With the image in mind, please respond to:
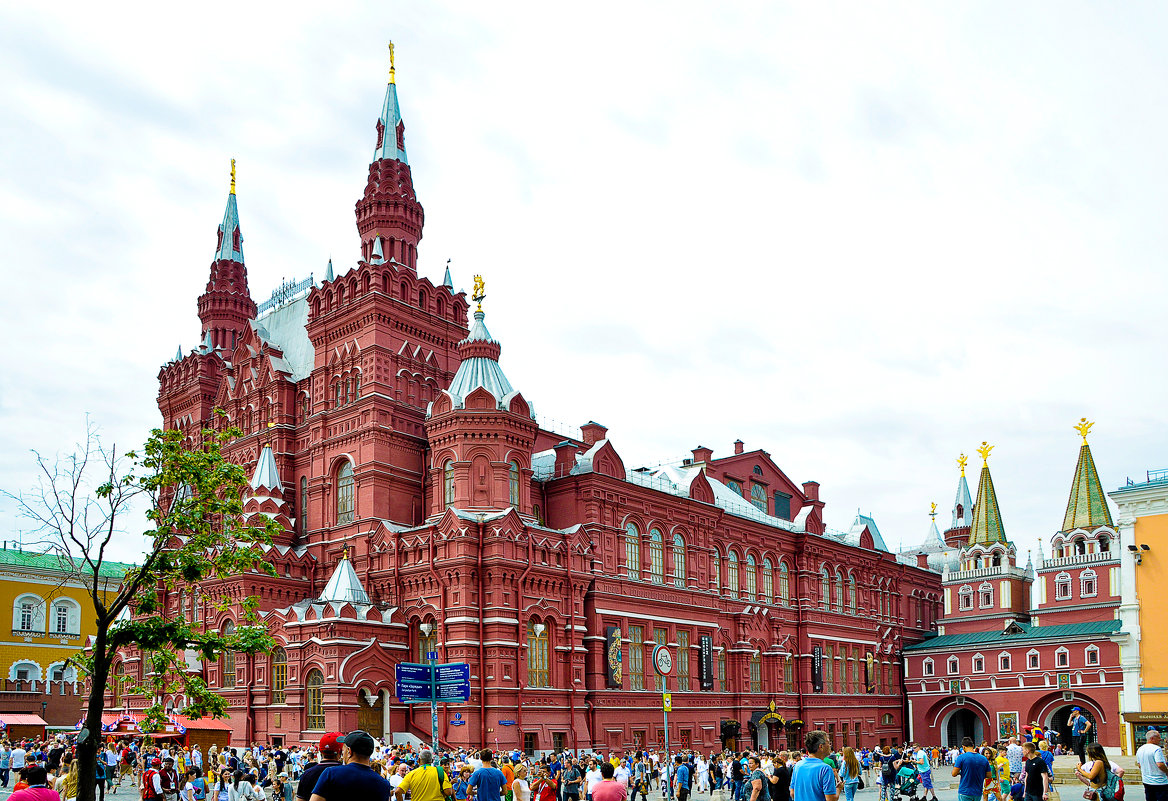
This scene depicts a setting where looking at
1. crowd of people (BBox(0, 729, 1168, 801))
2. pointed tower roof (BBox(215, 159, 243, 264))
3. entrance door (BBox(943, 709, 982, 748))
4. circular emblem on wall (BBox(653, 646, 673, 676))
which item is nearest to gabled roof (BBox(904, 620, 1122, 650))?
entrance door (BBox(943, 709, 982, 748))

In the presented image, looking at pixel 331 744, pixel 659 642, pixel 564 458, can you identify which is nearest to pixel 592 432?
pixel 564 458

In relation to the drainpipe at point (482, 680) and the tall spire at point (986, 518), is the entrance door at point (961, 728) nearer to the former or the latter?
the tall spire at point (986, 518)

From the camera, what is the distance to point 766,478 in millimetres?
70000

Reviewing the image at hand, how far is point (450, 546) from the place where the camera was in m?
44.8

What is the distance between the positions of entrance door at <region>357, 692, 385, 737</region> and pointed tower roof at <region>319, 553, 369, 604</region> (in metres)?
3.87

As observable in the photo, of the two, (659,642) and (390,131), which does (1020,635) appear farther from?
(390,131)

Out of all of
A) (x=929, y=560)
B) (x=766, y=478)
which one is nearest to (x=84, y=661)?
(x=766, y=478)

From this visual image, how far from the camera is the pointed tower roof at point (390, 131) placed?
5369cm

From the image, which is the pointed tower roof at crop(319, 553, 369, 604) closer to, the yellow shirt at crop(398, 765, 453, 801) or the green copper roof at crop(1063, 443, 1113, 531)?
the yellow shirt at crop(398, 765, 453, 801)

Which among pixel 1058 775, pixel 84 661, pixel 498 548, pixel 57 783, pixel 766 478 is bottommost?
pixel 1058 775

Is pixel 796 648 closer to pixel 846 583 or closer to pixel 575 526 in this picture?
pixel 846 583

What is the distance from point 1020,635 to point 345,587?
45.9 metres

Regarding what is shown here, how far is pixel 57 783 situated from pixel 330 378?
29.9 metres

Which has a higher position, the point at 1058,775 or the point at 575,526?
the point at 575,526
